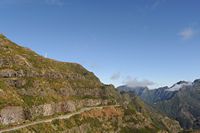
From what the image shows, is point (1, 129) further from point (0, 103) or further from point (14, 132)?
point (0, 103)

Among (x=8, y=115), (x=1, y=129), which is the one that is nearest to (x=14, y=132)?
(x=1, y=129)

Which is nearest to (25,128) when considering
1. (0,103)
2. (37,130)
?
(37,130)

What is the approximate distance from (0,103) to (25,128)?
963 inches

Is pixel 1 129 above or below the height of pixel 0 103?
below

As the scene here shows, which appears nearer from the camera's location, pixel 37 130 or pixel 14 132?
pixel 14 132

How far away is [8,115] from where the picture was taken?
646 ft

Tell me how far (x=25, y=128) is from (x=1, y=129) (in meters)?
15.2

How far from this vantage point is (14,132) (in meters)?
177

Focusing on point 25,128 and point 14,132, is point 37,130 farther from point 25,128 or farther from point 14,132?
point 14,132

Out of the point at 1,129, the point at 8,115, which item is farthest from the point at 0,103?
the point at 1,129

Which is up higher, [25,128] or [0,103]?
[0,103]

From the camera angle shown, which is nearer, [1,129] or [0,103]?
[1,129]

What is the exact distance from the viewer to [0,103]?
199250 mm

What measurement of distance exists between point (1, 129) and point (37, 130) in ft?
85.8
